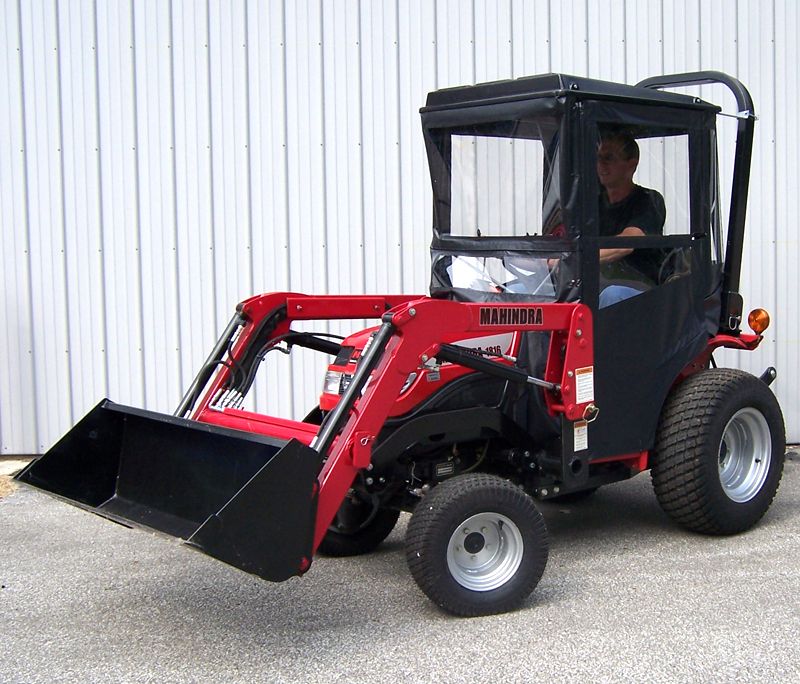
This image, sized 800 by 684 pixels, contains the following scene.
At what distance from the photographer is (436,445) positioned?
4824 mm

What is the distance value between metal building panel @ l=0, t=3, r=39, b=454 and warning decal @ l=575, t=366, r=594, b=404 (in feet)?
14.3

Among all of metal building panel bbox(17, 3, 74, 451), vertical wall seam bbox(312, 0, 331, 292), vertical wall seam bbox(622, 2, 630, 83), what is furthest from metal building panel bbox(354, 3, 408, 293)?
metal building panel bbox(17, 3, 74, 451)

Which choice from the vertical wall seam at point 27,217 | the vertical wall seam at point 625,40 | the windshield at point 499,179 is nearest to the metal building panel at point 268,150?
the vertical wall seam at point 27,217

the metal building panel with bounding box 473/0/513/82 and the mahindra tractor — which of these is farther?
the metal building panel with bounding box 473/0/513/82

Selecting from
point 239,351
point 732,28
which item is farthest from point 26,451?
point 732,28

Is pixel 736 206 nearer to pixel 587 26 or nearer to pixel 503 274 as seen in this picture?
pixel 503 274

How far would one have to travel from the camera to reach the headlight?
5000mm

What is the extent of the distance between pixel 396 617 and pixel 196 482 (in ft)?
3.27

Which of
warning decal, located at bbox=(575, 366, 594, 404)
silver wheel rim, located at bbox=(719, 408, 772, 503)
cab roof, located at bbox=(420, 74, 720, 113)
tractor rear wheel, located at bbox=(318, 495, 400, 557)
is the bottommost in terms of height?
tractor rear wheel, located at bbox=(318, 495, 400, 557)

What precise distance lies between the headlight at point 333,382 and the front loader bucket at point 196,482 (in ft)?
2.50

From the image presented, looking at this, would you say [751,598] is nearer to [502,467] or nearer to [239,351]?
[502,467]

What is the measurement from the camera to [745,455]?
5.57 m

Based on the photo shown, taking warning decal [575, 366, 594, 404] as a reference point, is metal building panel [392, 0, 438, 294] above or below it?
above

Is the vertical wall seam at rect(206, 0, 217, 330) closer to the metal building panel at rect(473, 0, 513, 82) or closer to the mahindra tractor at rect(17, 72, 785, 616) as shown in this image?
the metal building panel at rect(473, 0, 513, 82)
